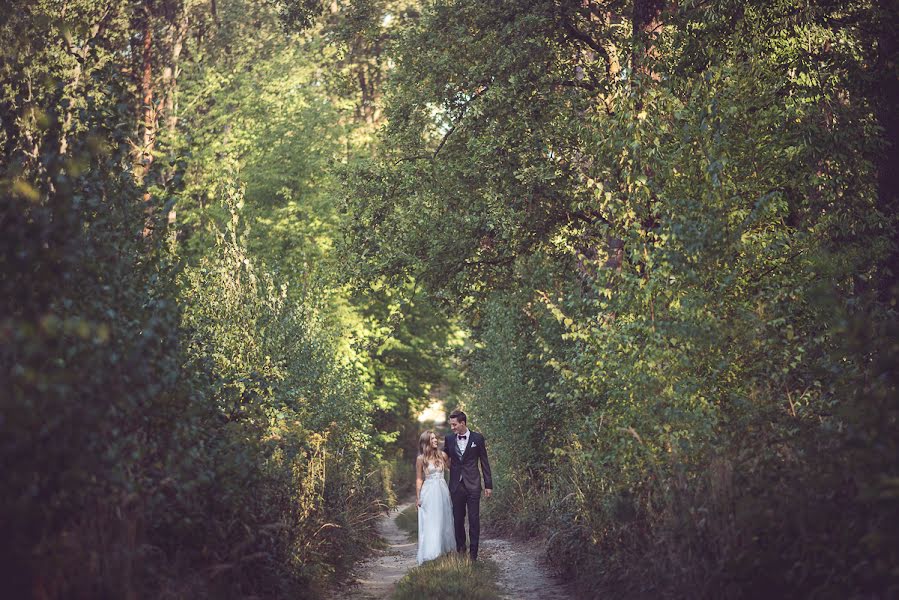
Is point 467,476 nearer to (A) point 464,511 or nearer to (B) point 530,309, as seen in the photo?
(A) point 464,511

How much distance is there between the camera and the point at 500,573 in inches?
543

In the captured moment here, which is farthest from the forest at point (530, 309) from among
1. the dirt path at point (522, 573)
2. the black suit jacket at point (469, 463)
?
the black suit jacket at point (469, 463)

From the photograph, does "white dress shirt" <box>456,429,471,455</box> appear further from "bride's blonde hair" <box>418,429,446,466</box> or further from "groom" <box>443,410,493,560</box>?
"bride's blonde hair" <box>418,429,446,466</box>

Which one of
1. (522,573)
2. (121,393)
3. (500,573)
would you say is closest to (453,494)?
(500,573)

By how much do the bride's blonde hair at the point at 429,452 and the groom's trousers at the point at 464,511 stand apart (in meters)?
0.63

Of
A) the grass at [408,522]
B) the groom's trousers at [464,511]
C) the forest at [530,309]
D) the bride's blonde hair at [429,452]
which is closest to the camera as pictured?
the forest at [530,309]

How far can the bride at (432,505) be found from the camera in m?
14.4

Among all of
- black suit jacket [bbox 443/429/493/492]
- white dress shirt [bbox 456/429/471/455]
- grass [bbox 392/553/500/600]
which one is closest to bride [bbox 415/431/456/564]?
black suit jacket [bbox 443/429/493/492]

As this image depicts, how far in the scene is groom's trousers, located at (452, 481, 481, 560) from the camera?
1407 centimetres

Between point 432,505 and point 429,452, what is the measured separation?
0.86 meters

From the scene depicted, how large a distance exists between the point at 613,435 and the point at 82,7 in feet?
62.5

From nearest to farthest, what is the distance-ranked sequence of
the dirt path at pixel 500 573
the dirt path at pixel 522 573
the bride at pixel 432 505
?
the dirt path at pixel 522 573
the dirt path at pixel 500 573
the bride at pixel 432 505

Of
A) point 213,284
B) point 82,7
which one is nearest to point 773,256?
point 213,284

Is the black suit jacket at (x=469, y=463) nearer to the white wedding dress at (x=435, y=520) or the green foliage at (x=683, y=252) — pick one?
the white wedding dress at (x=435, y=520)
